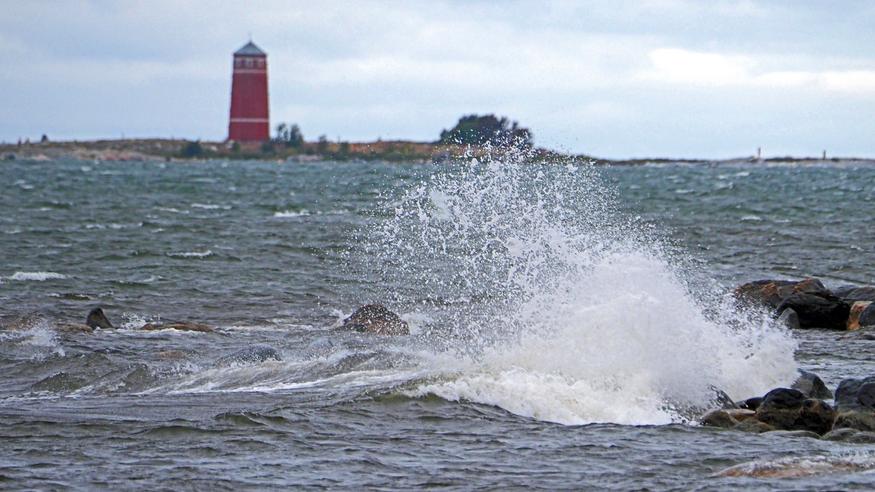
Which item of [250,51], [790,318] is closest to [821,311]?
[790,318]

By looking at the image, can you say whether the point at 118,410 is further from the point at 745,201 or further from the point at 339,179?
the point at 339,179

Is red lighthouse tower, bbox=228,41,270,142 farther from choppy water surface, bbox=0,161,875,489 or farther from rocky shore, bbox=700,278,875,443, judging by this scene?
rocky shore, bbox=700,278,875,443

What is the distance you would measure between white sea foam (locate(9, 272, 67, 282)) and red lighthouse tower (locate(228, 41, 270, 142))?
98603mm

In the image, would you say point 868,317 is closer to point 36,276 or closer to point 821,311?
point 821,311

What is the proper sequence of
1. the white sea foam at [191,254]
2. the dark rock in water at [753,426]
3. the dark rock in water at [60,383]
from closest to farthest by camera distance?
the dark rock in water at [753,426]
the dark rock in water at [60,383]
the white sea foam at [191,254]

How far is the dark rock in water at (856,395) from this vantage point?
34.9 feet

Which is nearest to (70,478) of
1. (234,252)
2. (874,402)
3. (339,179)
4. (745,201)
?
(874,402)

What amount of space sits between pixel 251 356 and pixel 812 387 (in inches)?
214

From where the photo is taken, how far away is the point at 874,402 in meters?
10.6

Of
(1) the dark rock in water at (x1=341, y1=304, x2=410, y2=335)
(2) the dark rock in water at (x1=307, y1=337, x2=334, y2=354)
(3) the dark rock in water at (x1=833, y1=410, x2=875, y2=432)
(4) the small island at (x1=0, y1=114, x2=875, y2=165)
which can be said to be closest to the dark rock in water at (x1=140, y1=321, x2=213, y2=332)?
(1) the dark rock in water at (x1=341, y1=304, x2=410, y2=335)

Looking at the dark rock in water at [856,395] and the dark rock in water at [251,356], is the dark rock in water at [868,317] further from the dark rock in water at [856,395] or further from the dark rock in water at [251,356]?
the dark rock in water at [251,356]

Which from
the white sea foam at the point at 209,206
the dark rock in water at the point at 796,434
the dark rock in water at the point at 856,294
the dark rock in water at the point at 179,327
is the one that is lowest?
the white sea foam at the point at 209,206

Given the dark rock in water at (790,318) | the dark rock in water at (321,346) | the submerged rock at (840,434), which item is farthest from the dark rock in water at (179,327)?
the submerged rock at (840,434)

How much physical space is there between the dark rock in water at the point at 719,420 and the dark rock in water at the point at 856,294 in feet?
25.5
